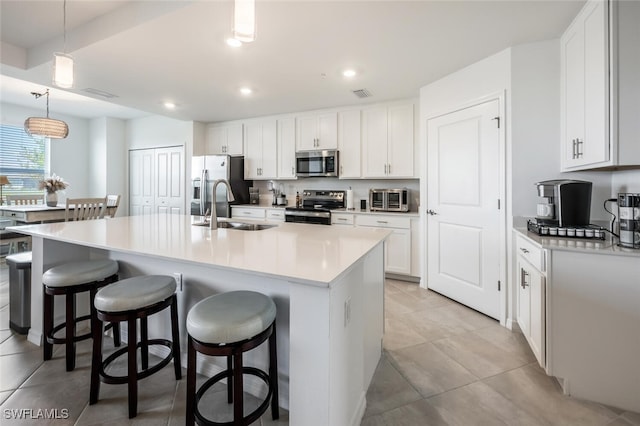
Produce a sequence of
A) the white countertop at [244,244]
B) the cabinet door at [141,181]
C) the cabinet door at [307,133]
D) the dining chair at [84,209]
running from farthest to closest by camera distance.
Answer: the cabinet door at [141,181] → the cabinet door at [307,133] → the dining chair at [84,209] → the white countertop at [244,244]

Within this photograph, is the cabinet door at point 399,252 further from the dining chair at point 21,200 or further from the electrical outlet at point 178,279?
the dining chair at point 21,200

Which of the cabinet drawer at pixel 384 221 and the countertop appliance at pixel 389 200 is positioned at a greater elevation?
the countertop appliance at pixel 389 200

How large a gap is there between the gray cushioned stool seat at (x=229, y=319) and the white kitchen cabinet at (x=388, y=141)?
10.2 feet

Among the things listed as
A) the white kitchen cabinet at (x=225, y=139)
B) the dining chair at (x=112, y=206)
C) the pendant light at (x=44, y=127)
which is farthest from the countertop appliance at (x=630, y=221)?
the pendant light at (x=44, y=127)

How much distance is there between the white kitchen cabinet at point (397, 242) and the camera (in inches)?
148

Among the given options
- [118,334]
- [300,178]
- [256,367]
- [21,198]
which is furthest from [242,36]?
[21,198]

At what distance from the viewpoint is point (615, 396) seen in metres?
1.62

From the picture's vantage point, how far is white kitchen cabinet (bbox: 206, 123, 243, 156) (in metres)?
5.27

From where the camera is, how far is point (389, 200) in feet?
13.2

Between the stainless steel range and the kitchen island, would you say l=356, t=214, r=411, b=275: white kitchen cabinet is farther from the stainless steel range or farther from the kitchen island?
the kitchen island

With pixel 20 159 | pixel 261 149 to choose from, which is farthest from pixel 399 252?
pixel 20 159

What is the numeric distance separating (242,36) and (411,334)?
2.42 metres

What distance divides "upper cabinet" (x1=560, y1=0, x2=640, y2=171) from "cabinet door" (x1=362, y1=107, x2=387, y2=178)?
2.20 m

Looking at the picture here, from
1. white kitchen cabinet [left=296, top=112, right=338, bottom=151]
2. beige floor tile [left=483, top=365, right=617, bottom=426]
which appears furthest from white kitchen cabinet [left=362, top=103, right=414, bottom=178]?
beige floor tile [left=483, top=365, right=617, bottom=426]
